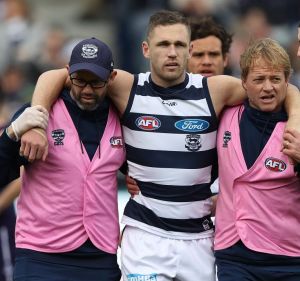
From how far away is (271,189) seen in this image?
688 centimetres

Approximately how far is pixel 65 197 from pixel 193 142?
0.90 metres

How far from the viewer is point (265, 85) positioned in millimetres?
6914

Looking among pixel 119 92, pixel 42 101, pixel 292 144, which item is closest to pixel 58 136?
pixel 42 101

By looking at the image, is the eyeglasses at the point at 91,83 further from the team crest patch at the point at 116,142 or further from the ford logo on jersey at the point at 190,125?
the ford logo on jersey at the point at 190,125

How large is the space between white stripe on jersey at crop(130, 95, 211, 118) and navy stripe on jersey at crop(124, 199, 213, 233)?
2.05 ft

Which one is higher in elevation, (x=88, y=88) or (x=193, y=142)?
(x=88, y=88)

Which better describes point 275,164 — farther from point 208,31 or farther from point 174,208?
point 208,31

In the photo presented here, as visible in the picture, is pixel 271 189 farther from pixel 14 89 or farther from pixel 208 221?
pixel 14 89

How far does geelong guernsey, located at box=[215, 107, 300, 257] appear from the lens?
6879mm

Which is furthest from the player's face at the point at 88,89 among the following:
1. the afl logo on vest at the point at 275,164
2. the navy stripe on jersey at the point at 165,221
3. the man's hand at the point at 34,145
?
the afl logo on vest at the point at 275,164

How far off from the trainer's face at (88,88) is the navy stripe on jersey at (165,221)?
0.76 m

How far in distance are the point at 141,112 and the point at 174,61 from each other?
15.4 inches

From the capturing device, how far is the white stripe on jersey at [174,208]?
714 cm

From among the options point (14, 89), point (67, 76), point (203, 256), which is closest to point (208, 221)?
point (203, 256)
